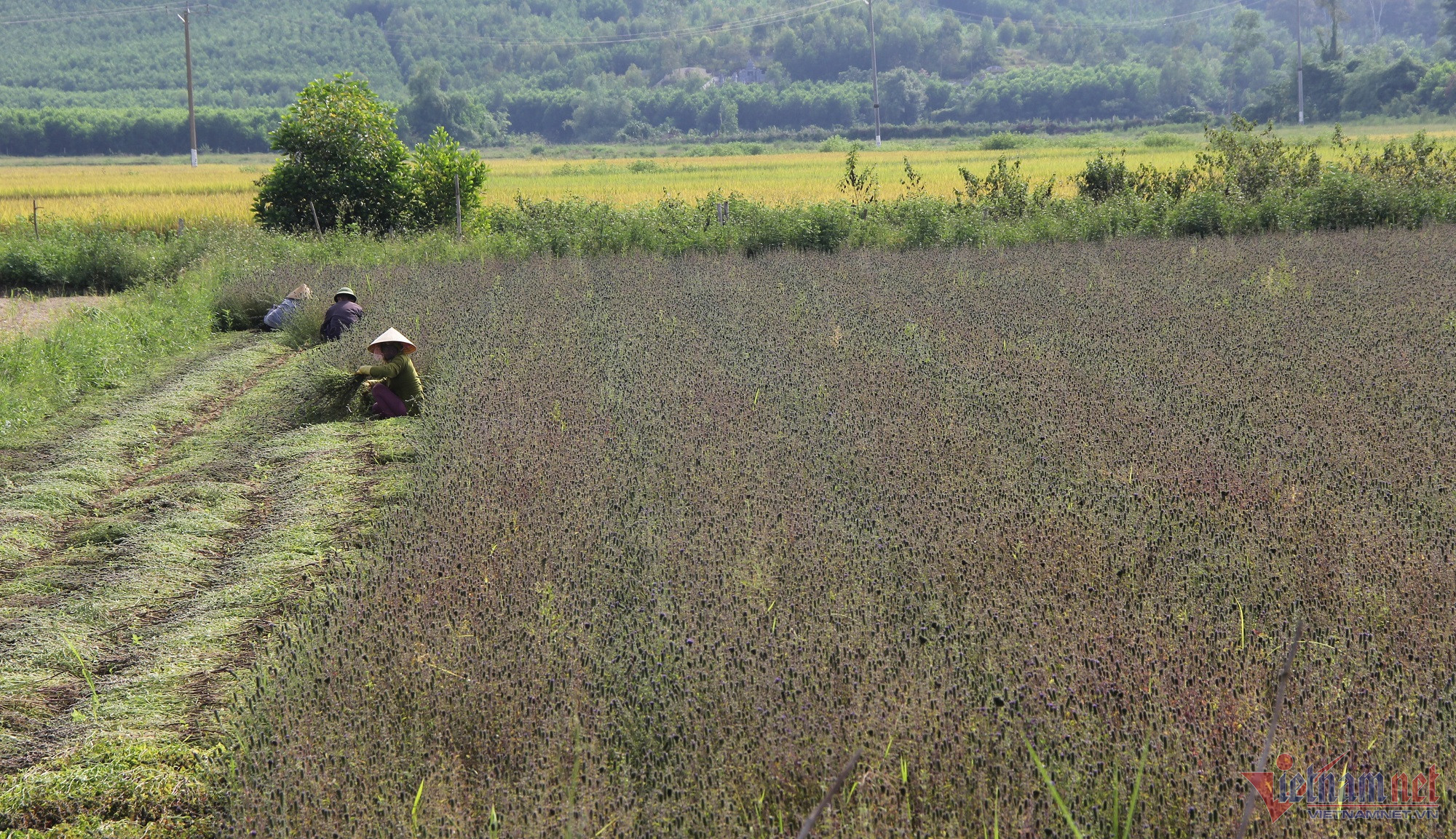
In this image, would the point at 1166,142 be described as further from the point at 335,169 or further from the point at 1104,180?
the point at 335,169

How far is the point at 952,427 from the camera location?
607 centimetres

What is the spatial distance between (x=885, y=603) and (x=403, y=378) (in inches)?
211

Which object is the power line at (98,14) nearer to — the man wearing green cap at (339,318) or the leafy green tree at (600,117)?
the leafy green tree at (600,117)

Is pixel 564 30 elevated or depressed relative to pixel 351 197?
elevated

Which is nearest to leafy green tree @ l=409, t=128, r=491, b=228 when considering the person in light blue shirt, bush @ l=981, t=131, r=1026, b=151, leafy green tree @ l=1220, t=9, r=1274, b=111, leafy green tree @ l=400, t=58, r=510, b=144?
the person in light blue shirt

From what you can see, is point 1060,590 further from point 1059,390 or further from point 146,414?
point 146,414

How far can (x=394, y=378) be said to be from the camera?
27.3ft

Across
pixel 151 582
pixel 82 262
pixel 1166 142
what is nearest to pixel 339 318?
pixel 151 582

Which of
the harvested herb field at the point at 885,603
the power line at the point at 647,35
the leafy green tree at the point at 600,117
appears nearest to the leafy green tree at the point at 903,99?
the leafy green tree at the point at 600,117

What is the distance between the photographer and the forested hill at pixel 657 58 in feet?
370

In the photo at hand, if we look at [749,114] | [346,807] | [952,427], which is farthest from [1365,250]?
[749,114]

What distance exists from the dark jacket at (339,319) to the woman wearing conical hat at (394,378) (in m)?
3.17

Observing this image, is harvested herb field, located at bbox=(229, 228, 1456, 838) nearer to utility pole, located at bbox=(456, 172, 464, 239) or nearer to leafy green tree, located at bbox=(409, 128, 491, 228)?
utility pole, located at bbox=(456, 172, 464, 239)

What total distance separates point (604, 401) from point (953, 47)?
145 m
